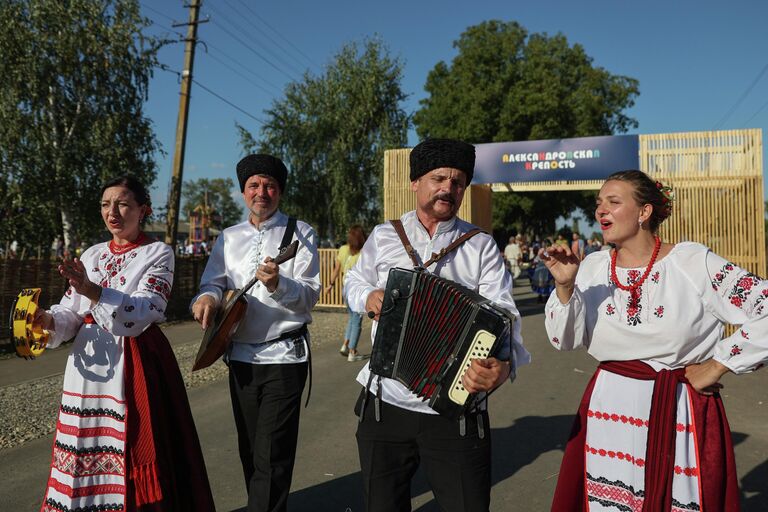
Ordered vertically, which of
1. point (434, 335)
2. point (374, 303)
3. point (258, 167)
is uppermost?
point (258, 167)

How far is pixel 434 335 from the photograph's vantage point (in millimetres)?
2148

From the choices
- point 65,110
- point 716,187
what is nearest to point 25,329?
point 716,187

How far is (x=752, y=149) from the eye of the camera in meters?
9.58

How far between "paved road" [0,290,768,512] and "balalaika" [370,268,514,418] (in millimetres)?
2001

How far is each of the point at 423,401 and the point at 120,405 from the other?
5.19ft

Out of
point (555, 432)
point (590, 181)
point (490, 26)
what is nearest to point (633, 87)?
point (490, 26)

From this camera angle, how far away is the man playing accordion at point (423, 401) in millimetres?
2340

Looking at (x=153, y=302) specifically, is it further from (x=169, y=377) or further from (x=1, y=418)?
(x=1, y=418)

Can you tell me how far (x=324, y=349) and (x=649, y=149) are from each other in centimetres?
680

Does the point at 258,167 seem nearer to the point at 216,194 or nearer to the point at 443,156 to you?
the point at 443,156

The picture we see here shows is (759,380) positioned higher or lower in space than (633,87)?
lower

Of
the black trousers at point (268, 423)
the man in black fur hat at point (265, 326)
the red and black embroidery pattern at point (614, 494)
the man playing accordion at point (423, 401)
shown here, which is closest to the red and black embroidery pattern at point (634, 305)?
the man playing accordion at point (423, 401)

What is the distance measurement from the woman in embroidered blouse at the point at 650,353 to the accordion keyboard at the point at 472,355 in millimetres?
569

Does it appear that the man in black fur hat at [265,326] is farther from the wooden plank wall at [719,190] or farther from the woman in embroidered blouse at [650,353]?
the wooden plank wall at [719,190]
